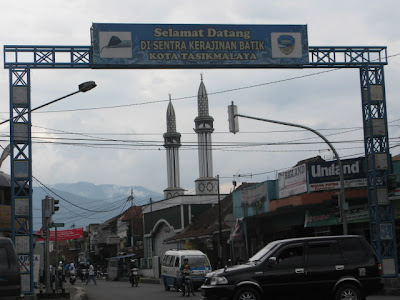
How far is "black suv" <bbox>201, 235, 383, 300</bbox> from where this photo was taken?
1659cm

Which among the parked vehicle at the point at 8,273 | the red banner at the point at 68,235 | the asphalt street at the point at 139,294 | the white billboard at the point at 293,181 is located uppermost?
the white billboard at the point at 293,181

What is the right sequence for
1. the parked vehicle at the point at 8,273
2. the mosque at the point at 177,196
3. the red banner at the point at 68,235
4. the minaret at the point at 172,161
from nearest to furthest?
1. the parked vehicle at the point at 8,273
2. the mosque at the point at 177,196
3. the minaret at the point at 172,161
4. the red banner at the point at 68,235

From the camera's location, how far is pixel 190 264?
107 ft

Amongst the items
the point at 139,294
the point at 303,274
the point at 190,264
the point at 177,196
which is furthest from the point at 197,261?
the point at 177,196

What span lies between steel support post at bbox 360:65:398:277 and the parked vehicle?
1738cm

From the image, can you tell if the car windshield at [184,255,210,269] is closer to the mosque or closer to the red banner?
the mosque

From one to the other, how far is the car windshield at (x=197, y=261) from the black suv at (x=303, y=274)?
15.4 metres

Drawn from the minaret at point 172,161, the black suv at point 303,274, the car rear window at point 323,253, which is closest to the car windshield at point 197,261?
the black suv at point 303,274

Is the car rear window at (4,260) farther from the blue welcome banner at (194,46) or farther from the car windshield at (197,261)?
the car windshield at (197,261)

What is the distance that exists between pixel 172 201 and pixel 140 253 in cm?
1679

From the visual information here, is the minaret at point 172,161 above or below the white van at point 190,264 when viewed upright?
above

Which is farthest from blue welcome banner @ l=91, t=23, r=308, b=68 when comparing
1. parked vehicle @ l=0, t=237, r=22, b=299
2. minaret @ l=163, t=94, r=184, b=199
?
minaret @ l=163, t=94, r=184, b=199

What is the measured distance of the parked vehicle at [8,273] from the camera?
15.0 metres

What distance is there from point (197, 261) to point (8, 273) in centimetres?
1821
